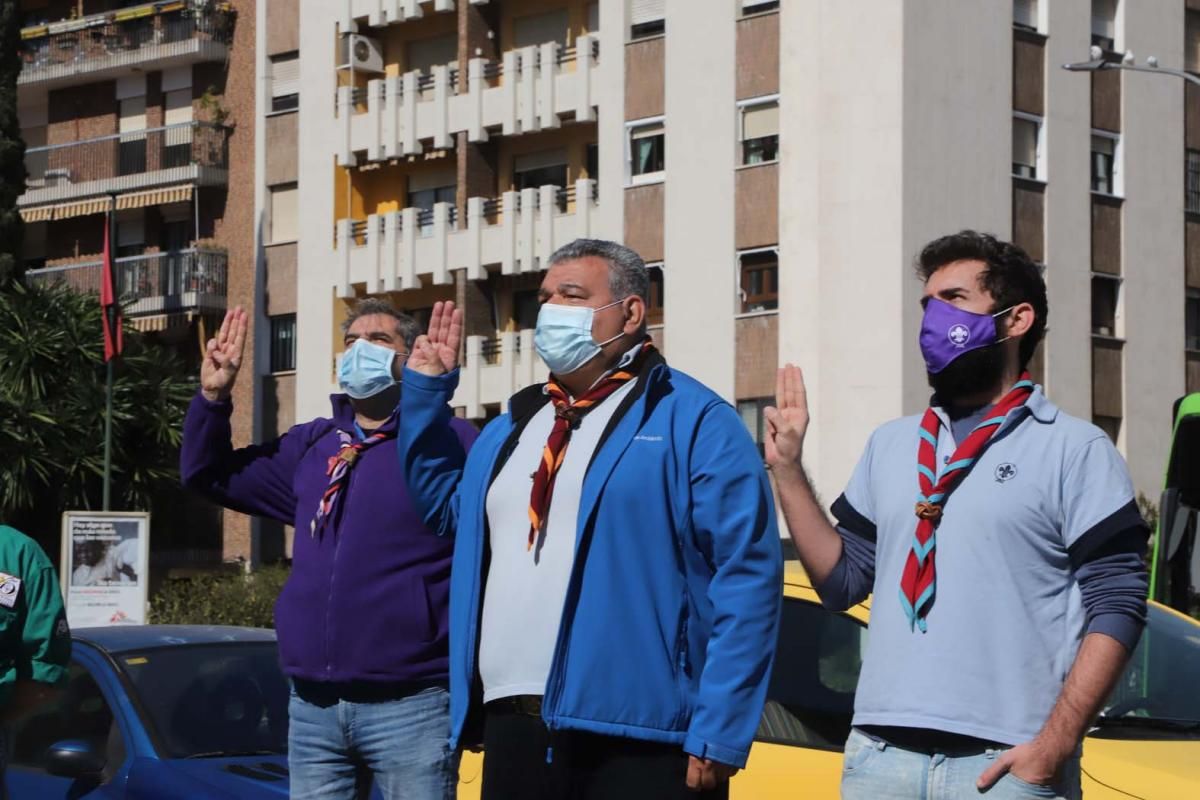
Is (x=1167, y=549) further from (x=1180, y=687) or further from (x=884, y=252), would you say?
(x=884, y=252)

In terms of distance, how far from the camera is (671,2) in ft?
120

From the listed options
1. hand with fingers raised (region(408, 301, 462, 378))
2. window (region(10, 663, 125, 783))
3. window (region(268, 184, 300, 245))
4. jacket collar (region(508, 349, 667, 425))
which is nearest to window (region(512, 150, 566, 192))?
window (region(268, 184, 300, 245))

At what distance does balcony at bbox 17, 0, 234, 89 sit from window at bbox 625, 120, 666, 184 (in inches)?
432

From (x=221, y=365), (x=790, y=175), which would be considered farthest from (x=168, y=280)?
(x=221, y=365)

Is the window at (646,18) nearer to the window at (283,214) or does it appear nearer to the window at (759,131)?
the window at (759,131)

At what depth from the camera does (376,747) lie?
6.30 meters

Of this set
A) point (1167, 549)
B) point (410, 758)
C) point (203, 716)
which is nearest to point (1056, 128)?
point (1167, 549)

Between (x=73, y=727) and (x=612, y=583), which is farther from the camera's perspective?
(x=73, y=727)

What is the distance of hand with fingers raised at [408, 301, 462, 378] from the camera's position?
601 centimetres

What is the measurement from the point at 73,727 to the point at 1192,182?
32.0 m

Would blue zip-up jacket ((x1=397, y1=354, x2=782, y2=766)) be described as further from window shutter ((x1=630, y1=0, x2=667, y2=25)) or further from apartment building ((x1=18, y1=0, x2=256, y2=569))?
apartment building ((x1=18, y1=0, x2=256, y2=569))

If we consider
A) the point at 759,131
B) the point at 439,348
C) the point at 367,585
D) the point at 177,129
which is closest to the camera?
the point at 439,348

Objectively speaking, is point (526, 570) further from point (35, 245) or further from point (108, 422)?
point (35, 245)

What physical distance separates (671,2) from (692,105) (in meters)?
1.75
